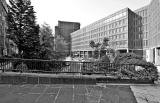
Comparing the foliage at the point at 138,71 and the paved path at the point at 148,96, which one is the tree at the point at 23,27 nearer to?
the foliage at the point at 138,71

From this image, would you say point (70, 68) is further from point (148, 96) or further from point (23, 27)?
point (23, 27)

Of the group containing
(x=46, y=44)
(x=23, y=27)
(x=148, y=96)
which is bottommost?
(x=148, y=96)

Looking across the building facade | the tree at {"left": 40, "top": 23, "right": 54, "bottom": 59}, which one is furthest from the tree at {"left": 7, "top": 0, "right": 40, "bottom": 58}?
the building facade

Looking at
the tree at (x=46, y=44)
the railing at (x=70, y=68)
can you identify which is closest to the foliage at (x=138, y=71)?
the railing at (x=70, y=68)

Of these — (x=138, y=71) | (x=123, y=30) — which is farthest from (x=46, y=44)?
(x=123, y=30)

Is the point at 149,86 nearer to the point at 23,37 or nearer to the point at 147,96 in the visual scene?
the point at 147,96

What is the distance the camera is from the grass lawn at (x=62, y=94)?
4774mm

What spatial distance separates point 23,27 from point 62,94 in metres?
14.8

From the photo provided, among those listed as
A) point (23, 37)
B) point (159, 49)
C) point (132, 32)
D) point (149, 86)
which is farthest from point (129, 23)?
point (149, 86)

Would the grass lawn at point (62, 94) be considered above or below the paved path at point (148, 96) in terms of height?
above

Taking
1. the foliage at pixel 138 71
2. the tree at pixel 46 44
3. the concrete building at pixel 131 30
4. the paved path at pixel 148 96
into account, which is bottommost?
the paved path at pixel 148 96

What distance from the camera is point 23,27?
17.4 m

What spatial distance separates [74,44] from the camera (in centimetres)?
11631

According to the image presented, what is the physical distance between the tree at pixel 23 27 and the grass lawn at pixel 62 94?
11.8 meters
